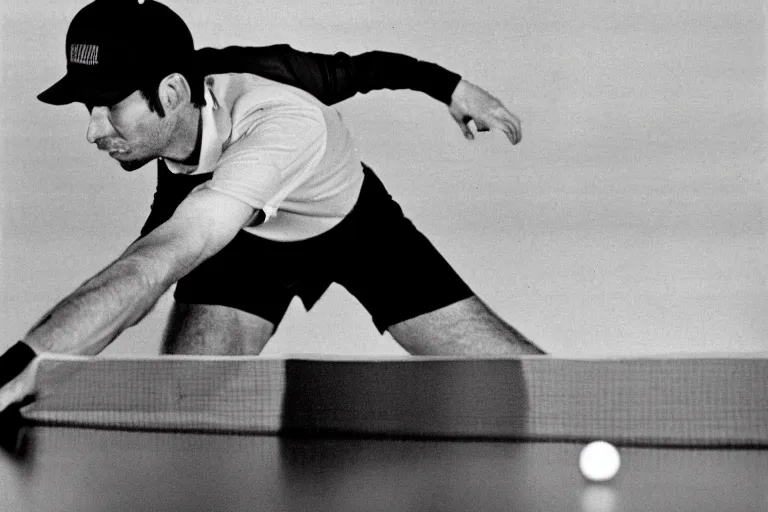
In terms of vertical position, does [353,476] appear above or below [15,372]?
below

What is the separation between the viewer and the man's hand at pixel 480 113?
3.71 meters

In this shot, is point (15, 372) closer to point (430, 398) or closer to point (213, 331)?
point (430, 398)

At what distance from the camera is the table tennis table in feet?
6.08

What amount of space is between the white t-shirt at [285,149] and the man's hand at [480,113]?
423 mm

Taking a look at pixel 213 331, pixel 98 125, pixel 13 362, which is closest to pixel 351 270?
pixel 213 331

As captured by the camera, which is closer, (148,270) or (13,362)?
(13,362)

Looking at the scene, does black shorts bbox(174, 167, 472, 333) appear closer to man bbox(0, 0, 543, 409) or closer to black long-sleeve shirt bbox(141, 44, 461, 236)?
man bbox(0, 0, 543, 409)

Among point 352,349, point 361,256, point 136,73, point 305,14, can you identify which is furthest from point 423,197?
point 136,73

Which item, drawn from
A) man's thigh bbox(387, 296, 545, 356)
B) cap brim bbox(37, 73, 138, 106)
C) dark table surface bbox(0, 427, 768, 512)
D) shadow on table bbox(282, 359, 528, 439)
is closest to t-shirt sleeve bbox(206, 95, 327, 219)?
cap brim bbox(37, 73, 138, 106)

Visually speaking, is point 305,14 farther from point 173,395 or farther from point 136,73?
point 173,395

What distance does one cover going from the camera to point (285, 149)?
3.54m

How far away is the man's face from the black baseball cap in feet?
0.15

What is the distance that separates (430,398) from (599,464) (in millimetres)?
703

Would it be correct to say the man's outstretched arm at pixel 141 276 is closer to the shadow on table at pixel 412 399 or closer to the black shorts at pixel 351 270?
the black shorts at pixel 351 270
